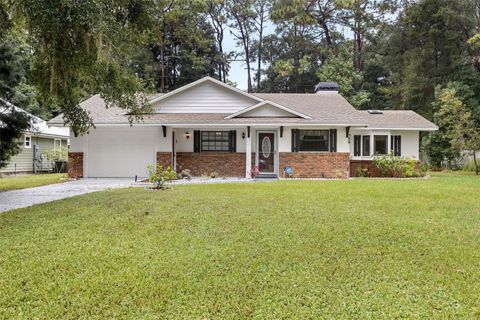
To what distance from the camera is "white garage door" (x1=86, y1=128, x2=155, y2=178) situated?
17172mm

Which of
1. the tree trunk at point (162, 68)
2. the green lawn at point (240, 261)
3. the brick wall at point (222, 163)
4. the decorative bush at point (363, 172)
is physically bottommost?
the green lawn at point (240, 261)

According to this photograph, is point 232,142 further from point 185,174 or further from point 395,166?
point 395,166

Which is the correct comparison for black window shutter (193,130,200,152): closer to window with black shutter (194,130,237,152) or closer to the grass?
window with black shutter (194,130,237,152)

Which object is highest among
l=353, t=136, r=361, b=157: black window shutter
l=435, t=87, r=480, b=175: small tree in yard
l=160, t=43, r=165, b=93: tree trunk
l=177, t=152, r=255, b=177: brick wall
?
l=160, t=43, r=165, b=93: tree trunk

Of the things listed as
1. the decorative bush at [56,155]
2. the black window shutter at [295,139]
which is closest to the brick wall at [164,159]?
the black window shutter at [295,139]

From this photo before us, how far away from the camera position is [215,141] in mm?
17406

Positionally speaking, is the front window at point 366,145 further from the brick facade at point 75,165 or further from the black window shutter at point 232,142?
the brick facade at point 75,165

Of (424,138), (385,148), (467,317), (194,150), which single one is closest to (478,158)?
(424,138)

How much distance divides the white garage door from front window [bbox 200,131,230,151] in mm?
2402

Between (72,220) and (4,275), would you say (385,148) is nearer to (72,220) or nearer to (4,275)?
(72,220)

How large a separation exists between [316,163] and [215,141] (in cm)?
477

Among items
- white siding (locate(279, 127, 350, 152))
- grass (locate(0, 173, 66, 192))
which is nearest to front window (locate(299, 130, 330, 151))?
white siding (locate(279, 127, 350, 152))

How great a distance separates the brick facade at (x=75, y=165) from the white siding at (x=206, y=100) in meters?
4.23

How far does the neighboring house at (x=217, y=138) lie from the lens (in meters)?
16.4
